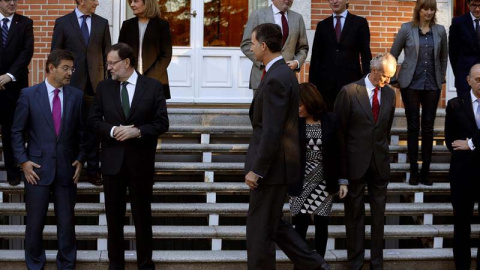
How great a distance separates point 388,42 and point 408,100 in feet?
7.71

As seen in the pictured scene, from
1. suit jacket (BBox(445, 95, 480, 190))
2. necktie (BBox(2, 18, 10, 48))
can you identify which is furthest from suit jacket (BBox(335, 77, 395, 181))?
necktie (BBox(2, 18, 10, 48))

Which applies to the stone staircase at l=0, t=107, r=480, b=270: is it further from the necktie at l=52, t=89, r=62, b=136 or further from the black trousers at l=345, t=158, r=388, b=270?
the necktie at l=52, t=89, r=62, b=136

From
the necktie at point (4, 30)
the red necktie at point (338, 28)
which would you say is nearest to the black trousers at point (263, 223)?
the red necktie at point (338, 28)

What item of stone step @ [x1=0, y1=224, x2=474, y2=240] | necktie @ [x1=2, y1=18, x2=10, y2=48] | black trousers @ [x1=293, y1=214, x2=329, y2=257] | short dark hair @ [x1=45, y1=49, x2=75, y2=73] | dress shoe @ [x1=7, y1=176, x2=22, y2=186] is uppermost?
necktie @ [x1=2, y1=18, x2=10, y2=48]

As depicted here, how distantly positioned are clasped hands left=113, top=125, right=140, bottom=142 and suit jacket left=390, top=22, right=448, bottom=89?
2.94 metres

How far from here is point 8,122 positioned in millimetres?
6707

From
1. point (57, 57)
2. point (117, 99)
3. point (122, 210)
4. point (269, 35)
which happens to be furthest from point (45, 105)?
point (269, 35)

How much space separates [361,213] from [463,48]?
7.02 ft

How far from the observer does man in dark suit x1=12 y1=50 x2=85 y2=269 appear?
5.66 m

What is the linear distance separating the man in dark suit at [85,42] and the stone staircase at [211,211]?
73 cm

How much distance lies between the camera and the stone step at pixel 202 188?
6723mm

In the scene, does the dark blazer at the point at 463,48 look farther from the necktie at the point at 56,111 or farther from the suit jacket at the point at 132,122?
the necktie at the point at 56,111

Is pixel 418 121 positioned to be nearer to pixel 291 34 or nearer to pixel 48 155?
pixel 291 34

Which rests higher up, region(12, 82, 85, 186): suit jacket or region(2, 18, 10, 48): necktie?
region(2, 18, 10, 48): necktie
